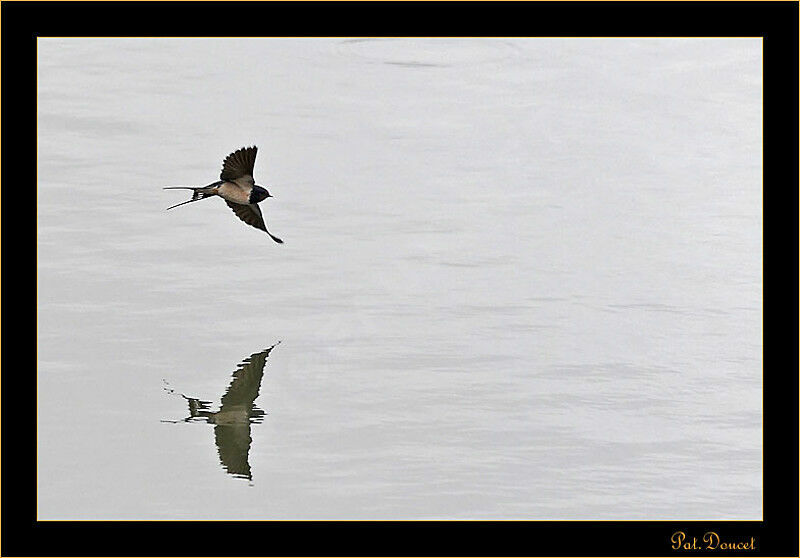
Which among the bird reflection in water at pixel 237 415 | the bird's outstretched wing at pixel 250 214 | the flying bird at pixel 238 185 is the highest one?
the flying bird at pixel 238 185

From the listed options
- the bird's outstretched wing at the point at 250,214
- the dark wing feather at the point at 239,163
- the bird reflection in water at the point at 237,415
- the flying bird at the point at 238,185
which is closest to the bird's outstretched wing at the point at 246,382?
the bird reflection in water at the point at 237,415

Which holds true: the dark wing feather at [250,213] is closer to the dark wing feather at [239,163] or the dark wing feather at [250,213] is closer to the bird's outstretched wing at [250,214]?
the bird's outstretched wing at [250,214]

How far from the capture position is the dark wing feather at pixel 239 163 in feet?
37.0

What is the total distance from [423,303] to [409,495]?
3.25m

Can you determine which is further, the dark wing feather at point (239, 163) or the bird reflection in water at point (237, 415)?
the dark wing feather at point (239, 163)

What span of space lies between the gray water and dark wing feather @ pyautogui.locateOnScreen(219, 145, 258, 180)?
1327 millimetres

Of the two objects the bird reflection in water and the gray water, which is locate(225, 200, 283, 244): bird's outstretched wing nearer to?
the gray water

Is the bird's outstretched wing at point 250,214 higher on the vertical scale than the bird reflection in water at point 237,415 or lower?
higher

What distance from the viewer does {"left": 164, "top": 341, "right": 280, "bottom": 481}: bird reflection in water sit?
33.0 ft

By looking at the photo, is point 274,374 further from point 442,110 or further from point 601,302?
point 442,110

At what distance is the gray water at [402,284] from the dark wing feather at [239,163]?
1.33m

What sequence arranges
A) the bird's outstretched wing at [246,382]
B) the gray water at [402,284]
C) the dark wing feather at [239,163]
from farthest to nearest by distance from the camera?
the dark wing feather at [239,163] < the bird's outstretched wing at [246,382] < the gray water at [402,284]

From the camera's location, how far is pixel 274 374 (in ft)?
37.3

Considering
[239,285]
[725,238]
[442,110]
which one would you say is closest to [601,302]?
[725,238]
